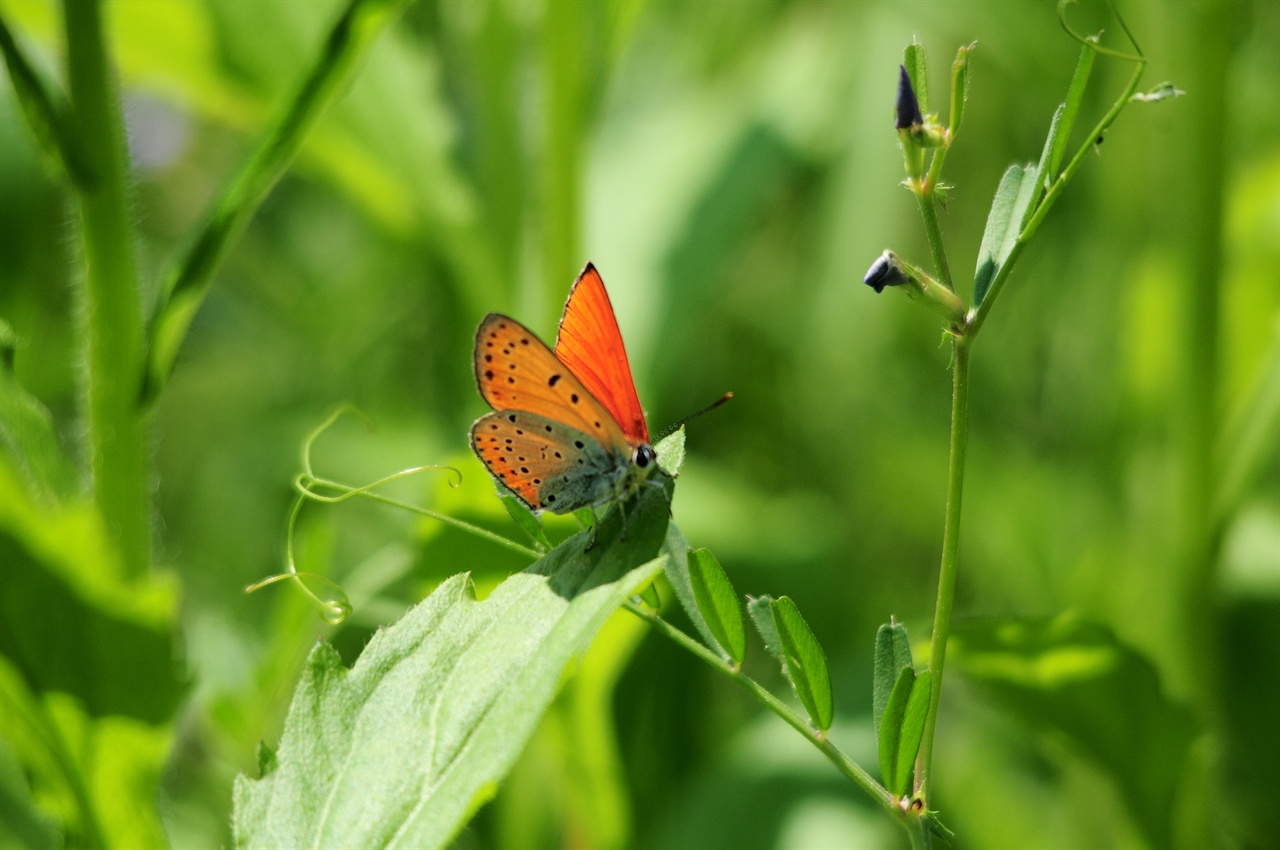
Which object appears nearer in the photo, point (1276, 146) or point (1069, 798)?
point (1069, 798)

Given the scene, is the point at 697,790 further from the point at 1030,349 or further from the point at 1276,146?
the point at 1276,146

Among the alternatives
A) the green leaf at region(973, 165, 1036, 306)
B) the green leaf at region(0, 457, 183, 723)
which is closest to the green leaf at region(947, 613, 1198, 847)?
the green leaf at region(973, 165, 1036, 306)

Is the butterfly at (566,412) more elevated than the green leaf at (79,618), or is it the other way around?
the butterfly at (566,412)

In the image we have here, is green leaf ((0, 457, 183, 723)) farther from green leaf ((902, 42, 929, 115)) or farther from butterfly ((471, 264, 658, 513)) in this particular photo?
green leaf ((902, 42, 929, 115))

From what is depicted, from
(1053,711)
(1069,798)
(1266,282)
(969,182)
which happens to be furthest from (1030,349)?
(1053,711)

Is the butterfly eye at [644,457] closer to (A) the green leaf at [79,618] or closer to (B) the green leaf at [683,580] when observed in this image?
(B) the green leaf at [683,580]

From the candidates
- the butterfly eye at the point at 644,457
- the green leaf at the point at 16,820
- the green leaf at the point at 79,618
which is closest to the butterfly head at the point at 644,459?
the butterfly eye at the point at 644,457
